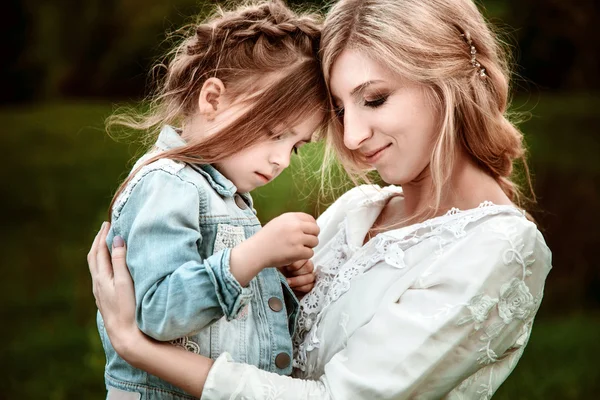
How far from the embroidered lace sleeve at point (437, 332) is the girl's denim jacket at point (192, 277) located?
0.34 ft

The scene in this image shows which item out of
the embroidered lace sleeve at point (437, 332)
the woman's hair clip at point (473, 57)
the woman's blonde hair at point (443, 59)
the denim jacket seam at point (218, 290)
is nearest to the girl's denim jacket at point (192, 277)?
the denim jacket seam at point (218, 290)

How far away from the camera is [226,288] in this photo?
6.35 ft

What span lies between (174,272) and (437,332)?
2.21 feet

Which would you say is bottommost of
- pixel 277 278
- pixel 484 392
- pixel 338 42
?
pixel 484 392

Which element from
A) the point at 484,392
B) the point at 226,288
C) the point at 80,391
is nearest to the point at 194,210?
the point at 226,288

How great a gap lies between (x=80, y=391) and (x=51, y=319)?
110 cm

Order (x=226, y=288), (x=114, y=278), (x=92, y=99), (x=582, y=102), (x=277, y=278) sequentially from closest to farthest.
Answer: (x=226, y=288)
(x=114, y=278)
(x=277, y=278)
(x=582, y=102)
(x=92, y=99)

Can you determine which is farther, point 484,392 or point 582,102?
point 582,102

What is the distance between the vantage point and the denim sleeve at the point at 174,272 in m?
1.92

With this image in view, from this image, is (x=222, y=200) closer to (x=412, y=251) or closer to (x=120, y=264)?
(x=120, y=264)

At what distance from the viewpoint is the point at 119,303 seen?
7.02 feet

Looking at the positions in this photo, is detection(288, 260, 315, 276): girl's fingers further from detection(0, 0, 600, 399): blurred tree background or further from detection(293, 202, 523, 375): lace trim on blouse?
detection(0, 0, 600, 399): blurred tree background

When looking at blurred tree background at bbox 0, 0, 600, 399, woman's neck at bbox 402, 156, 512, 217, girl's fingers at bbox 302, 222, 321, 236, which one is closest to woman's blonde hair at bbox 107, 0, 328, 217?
girl's fingers at bbox 302, 222, 321, 236

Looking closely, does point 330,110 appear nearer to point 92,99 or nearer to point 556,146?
point 556,146
